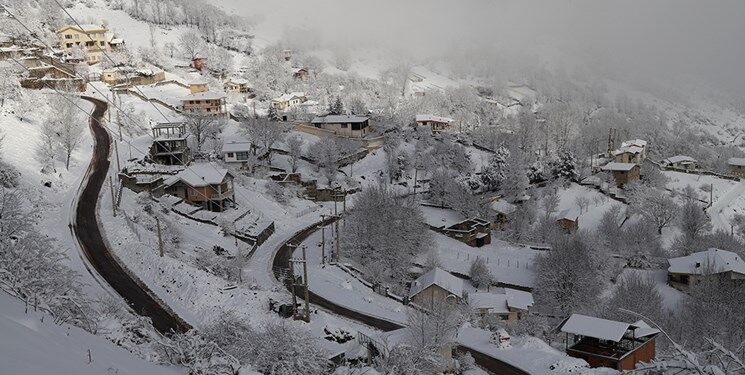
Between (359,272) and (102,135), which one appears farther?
(102,135)

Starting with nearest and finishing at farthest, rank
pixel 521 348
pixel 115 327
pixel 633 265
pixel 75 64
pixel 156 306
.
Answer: pixel 115 327
pixel 156 306
pixel 521 348
pixel 633 265
pixel 75 64

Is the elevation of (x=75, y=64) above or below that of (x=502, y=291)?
above

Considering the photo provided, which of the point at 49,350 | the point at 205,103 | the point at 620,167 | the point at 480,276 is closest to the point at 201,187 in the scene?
the point at 480,276

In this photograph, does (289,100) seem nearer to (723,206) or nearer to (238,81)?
(238,81)

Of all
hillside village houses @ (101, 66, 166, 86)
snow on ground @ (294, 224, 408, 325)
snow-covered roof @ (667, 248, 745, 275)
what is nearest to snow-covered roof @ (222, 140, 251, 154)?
snow on ground @ (294, 224, 408, 325)

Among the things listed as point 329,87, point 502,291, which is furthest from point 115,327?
point 329,87

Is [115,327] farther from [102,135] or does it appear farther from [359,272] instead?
[102,135]

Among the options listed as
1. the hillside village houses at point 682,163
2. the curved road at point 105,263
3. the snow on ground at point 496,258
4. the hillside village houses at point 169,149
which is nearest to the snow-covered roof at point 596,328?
the snow on ground at point 496,258
